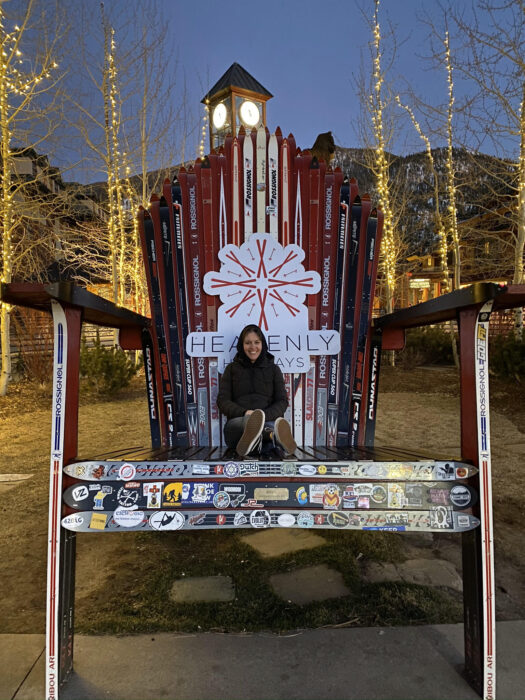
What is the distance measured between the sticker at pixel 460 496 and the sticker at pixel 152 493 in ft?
3.73

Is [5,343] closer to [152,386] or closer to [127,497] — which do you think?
[152,386]

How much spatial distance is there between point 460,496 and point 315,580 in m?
1.15

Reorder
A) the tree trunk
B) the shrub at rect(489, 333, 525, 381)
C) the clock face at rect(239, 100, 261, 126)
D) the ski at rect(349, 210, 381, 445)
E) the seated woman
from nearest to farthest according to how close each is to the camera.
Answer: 1. the seated woman
2. the ski at rect(349, 210, 381, 445)
3. the clock face at rect(239, 100, 261, 126)
4. the shrub at rect(489, 333, 525, 381)
5. the tree trunk

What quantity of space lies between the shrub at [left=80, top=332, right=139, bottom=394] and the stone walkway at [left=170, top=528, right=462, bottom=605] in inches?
265

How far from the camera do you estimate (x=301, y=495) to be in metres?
1.92

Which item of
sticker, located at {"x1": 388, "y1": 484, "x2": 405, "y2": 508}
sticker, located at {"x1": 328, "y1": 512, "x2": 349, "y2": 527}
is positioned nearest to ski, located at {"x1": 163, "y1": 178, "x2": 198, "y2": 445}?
sticker, located at {"x1": 328, "y1": 512, "x2": 349, "y2": 527}

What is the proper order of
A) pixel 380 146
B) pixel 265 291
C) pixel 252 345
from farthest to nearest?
pixel 380 146 → pixel 265 291 → pixel 252 345

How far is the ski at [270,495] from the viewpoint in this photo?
6.15 feet

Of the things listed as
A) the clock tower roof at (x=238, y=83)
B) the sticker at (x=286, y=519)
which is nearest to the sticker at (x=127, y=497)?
the sticker at (x=286, y=519)

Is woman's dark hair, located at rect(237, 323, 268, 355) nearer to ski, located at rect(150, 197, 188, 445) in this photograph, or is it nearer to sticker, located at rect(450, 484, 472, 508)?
ski, located at rect(150, 197, 188, 445)

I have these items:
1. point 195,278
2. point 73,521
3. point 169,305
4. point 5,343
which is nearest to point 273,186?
point 195,278

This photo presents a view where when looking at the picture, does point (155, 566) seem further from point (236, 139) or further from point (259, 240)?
point (236, 139)

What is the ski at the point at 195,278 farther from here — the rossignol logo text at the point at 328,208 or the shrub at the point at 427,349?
the shrub at the point at 427,349

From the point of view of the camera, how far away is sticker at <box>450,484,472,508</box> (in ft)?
6.11
